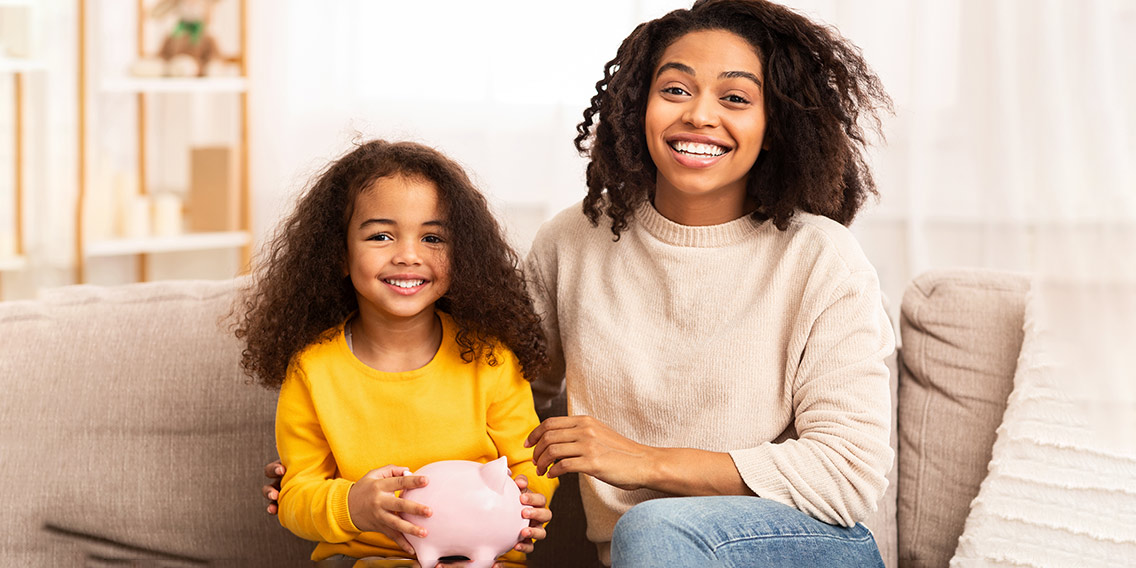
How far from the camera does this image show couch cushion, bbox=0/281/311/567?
1512 millimetres

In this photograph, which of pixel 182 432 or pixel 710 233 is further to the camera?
pixel 182 432

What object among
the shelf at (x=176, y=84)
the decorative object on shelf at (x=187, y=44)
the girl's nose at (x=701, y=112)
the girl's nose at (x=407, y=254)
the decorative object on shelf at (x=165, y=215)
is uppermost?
the decorative object on shelf at (x=187, y=44)

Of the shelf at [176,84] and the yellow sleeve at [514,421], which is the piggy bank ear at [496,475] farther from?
the shelf at [176,84]

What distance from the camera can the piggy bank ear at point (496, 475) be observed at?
1.17m

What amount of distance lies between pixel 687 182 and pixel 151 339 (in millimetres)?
882

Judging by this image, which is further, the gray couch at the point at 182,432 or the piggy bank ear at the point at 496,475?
the gray couch at the point at 182,432

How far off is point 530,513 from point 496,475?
0.24 ft

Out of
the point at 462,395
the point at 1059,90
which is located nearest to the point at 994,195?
the point at 462,395

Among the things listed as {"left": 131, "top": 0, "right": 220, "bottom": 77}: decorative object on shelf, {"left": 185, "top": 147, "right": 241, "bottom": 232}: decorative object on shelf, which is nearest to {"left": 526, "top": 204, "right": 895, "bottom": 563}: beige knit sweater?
{"left": 185, "top": 147, "right": 241, "bottom": 232}: decorative object on shelf

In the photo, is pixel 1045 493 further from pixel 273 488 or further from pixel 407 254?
pixel 273 488

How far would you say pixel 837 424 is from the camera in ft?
4.04

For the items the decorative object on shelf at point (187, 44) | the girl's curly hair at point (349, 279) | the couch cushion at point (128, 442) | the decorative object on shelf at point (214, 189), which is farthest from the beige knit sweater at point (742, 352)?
the decorative object on shelf at point (187, 44)

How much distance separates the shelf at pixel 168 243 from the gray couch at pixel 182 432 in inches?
58.3

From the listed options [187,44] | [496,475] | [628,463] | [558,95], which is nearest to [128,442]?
[496,475]
